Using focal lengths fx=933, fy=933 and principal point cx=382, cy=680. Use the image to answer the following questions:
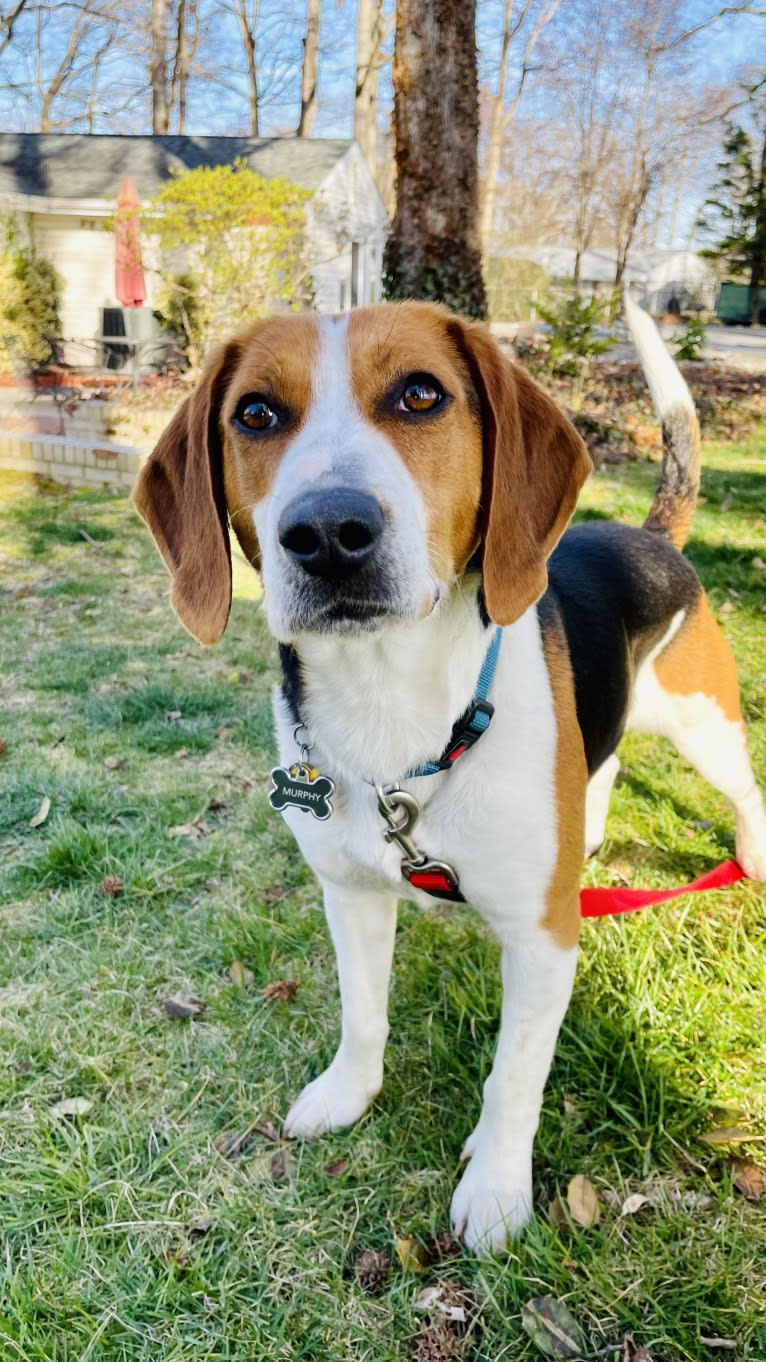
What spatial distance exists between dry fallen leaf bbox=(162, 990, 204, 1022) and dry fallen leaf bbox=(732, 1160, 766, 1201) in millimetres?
1566

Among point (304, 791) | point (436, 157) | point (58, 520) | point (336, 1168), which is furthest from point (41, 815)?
point (436, 157)

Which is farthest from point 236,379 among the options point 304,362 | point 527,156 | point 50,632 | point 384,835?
point 527,156

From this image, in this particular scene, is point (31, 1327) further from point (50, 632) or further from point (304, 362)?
point (50, 632)

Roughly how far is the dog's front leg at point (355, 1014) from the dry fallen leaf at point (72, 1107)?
0.55m

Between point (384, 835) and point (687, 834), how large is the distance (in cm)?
212

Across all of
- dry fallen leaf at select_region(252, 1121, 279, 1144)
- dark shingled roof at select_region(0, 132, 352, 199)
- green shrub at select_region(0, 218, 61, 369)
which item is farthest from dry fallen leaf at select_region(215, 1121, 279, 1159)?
dark shingled roof at select_region(0, 132, 352, 199)

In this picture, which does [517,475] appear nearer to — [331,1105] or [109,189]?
[331,1105]

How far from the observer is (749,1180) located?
2205 mm

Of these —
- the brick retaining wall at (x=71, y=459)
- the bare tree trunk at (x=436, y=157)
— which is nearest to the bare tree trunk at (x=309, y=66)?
the brick retaining wall at (x=71, y=459)

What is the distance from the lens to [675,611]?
304 cm

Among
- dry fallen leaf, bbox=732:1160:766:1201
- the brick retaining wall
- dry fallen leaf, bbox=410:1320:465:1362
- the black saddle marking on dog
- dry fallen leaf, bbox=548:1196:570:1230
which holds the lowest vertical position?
dry fallen leaf, bbox=410:1320:465:1362

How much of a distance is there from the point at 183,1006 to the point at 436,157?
22.7 ft

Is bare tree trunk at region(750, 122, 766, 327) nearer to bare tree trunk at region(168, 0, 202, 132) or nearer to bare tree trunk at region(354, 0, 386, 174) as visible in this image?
bare tree trunk at region(354, 0, 386, 174)

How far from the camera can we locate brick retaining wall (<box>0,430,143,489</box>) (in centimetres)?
988
